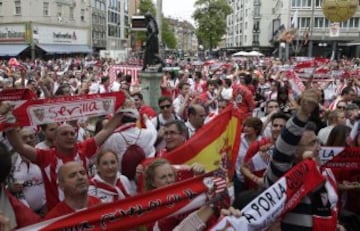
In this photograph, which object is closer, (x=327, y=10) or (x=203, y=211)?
(x=203, y=211)

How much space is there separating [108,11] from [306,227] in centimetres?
7786

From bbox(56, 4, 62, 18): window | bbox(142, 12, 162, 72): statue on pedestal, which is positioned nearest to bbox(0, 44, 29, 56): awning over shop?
bbox(56, 4, 62, 18): window

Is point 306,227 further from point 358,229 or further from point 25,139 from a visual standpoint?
point 25,139

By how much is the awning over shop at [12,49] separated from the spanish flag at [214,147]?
48454mm

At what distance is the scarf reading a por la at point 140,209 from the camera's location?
2.79 meters

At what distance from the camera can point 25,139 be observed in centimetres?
459

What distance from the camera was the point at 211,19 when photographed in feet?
238

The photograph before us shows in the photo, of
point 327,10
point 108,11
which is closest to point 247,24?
point 108,11

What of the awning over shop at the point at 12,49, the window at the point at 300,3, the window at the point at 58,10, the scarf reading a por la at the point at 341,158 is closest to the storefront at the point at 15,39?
the awning over shop at the point at 12,49

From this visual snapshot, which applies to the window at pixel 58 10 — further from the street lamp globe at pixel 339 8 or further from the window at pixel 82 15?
the street lamp globe at pixel 339 8

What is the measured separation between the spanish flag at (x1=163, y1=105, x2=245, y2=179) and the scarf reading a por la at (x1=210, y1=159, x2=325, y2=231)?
1009 mm

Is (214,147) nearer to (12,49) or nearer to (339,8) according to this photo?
(339,8)

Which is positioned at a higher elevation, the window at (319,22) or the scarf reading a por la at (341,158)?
the window at (319,22)

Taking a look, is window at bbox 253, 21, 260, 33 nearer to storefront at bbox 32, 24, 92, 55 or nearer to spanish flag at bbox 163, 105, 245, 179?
storefront at bbox 32, 24, 92, 55
